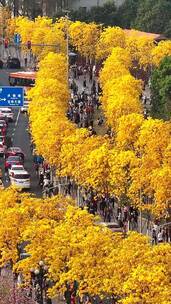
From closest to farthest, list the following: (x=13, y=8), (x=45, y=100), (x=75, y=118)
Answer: (x=45, y=100) → (x=75, y=118) → (x=13, y=8)

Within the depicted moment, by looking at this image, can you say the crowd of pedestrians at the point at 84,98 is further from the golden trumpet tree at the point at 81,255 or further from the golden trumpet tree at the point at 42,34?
the golden trumpet tree at the point at 81,255

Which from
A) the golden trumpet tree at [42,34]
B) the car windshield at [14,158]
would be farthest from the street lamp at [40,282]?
the golden trumpet tree at [42,34]

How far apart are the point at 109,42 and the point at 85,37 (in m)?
3.44

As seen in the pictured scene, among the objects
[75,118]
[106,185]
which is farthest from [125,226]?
[75,118]

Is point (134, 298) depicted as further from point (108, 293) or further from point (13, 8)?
point (13, 8)

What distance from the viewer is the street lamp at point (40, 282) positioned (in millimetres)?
30275

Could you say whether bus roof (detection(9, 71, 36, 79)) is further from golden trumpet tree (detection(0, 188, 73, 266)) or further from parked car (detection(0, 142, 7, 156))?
golden trumpet tree (detection(0, 188, 73, 266))

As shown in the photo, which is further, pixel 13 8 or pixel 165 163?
pixel 13 8

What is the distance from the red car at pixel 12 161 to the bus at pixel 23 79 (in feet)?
65.4

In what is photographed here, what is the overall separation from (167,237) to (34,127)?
500 inches

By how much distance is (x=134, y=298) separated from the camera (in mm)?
25578

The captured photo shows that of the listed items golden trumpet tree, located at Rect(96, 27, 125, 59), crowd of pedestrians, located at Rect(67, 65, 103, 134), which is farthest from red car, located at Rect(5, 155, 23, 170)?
golden trumpet tree, located at Rect(96, 27, 125, 59)

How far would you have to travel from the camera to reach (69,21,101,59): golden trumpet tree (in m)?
79.8

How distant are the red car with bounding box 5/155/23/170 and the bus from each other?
19932 millimetres
